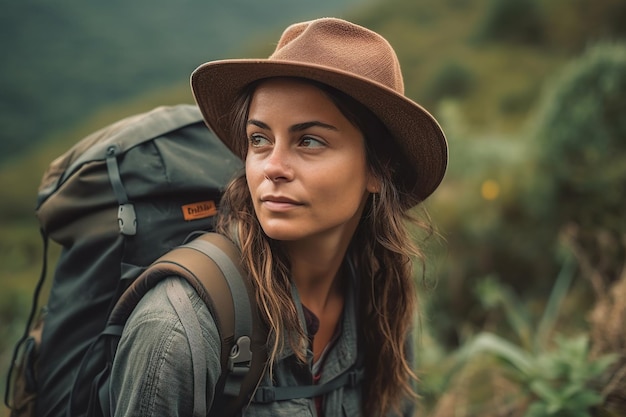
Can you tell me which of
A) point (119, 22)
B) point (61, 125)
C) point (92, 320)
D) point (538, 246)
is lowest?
point (61, 125)

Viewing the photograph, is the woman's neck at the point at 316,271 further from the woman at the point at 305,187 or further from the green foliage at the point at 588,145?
the green foliage at the point at 588,145

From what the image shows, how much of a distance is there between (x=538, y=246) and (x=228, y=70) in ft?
12.8

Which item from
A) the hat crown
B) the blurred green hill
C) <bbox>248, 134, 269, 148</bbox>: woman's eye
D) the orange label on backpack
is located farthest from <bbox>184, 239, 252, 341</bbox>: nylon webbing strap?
the blurred green hill

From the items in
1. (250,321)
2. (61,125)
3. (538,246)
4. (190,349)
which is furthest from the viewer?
(61,125)

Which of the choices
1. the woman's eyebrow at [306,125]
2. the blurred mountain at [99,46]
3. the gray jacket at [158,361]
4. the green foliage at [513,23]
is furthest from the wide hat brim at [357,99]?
the blurred mountain at [99,46]

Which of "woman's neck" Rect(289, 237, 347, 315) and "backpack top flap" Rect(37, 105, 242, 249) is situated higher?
"backpack top flap" Rect(37, 105, 242, 249)

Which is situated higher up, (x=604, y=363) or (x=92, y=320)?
(x=92, y=320)

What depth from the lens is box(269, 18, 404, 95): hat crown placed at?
1617mm

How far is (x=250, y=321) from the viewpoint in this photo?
62.0 inches

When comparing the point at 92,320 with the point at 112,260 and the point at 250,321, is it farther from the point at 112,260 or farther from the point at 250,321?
the point at 250,321

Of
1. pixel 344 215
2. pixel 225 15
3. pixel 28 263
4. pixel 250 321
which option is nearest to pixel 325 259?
pixel 344 215

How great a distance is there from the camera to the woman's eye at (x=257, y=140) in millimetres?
1746

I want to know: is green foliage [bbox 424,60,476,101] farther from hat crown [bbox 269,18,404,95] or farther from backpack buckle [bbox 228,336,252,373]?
backpack buckle [bbox 228,336,252,373]

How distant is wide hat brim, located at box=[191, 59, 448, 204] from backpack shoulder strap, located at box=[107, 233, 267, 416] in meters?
0.50
